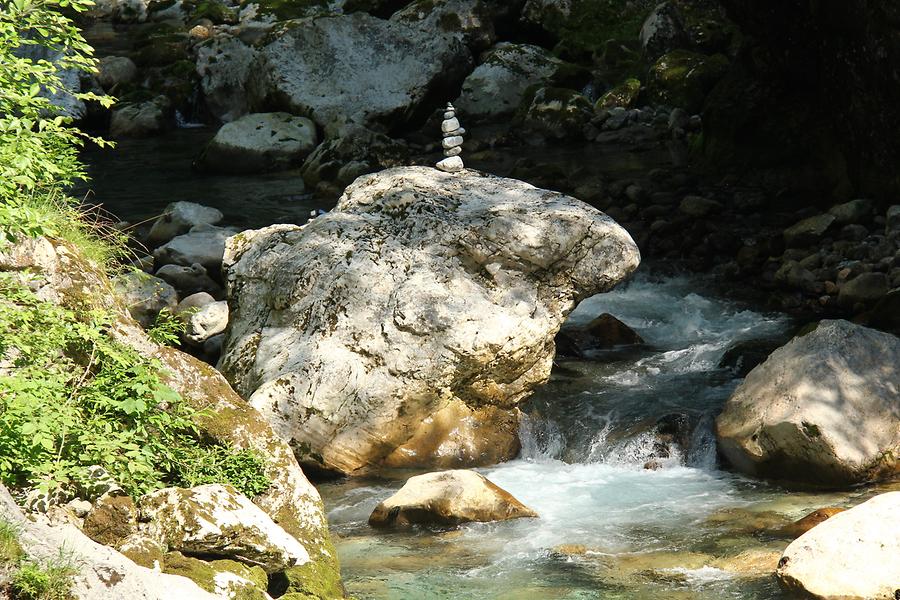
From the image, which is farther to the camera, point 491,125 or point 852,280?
point 491,125

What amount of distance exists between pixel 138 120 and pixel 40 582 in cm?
2233

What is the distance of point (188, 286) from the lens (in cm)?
1440

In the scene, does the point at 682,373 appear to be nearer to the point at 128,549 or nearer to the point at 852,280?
the point at 852,280

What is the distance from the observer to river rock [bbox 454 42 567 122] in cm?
2447

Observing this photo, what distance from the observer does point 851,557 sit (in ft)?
21.6

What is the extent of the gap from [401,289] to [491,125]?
1473 cm

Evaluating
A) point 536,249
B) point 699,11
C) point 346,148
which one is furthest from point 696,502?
point 699,11

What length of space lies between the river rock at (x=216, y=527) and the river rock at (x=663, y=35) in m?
21.1

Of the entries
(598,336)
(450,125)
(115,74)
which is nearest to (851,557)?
(598,336)

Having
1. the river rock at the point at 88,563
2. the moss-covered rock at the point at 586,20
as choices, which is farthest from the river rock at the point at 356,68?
the river rock at the point at 88,563

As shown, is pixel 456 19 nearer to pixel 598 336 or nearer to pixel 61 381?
pixel 598 336

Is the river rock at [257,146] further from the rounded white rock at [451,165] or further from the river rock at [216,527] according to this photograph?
the river rock at [216,527]

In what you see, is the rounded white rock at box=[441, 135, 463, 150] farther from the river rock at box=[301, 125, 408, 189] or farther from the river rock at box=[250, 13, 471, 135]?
the river rock at box=[250, 13, 471, 135]

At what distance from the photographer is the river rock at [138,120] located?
25.1 m
